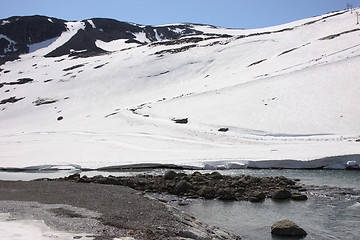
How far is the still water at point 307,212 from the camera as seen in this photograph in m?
10.8

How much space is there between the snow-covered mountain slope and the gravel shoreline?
1068 cm

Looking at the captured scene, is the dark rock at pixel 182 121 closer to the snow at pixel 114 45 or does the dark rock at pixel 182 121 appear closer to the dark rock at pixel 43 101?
the dark rock at pixel 43 101

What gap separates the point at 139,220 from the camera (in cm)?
1002

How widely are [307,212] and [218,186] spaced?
5.08 meters

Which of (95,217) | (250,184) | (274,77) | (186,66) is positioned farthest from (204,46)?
(95,217)

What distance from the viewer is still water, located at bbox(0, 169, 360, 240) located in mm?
10805

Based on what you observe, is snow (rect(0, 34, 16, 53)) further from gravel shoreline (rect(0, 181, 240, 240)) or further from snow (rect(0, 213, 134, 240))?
snow (rect(0, 213, 134, 240))

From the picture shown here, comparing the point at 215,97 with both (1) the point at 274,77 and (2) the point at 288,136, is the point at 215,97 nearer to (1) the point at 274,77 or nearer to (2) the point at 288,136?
(1) the point at 274,77

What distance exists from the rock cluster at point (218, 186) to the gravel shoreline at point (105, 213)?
9.93 feet

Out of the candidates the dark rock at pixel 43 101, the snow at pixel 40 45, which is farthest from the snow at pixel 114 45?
the dark rock at pixel 43 101

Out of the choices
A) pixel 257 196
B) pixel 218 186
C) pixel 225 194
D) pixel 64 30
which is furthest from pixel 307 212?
pixel 64 30

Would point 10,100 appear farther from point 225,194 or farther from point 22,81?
point 225,194

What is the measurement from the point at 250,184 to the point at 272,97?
23.4 metres

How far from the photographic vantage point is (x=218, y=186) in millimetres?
16984
